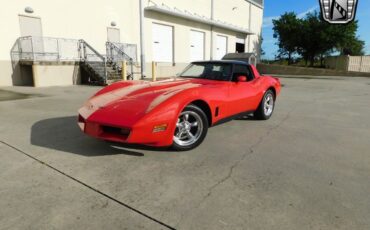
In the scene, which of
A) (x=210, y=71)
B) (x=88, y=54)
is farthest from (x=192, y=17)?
(x=210, y=71)

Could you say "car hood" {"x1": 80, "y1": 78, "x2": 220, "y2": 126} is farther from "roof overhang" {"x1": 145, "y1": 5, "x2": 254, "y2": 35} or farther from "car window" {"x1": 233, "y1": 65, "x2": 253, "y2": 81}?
"roof overhang" {"x1": 145, "y1": 5, "x2": 254, "y2": 35}

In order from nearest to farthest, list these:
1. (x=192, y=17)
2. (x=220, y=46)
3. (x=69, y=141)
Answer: (x=69, y=141) < (x=192, y=17) < (x=220, y=46)

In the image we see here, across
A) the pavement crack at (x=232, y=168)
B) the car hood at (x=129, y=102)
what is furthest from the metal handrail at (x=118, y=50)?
the pavement crack at (x=232, y=168)

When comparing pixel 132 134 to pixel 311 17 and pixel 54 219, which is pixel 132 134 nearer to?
pixel 54 219

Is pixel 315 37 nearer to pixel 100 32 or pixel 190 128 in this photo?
pixel 100 32

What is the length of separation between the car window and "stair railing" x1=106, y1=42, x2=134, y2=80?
10.5 meters

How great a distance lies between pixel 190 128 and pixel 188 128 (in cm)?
6

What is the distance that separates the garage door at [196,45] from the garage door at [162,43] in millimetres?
2619

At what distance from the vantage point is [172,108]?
3.40 m

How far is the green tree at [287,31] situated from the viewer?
37.5 meters

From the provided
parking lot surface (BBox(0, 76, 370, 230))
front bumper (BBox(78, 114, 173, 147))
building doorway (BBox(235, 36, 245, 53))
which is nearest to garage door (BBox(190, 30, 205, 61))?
building doorway (BBox(235, 36, 245, 53))

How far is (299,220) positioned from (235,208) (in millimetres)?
504

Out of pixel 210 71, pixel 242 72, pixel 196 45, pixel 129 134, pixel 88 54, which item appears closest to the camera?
pixel 129 134

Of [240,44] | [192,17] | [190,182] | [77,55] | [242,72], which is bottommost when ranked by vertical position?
[190,182]
